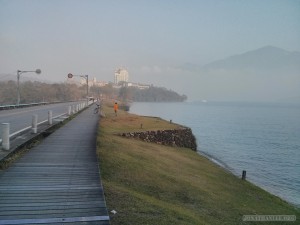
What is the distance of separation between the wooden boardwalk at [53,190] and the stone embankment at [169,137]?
1652 cm

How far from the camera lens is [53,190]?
27.1 feet

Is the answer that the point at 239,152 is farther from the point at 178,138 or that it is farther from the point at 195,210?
the point at 195,210

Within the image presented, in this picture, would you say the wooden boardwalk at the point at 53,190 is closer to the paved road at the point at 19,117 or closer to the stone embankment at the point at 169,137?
the paved road at the point at 19,117

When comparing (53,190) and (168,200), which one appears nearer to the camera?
(53,190)

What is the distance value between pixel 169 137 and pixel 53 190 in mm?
26698

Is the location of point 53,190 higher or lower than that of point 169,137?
higher

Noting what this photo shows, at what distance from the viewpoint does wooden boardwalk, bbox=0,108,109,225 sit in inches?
261

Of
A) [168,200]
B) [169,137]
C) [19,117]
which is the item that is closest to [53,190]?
[168,200]

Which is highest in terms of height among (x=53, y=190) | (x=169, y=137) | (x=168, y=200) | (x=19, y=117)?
(x=19, y=117)

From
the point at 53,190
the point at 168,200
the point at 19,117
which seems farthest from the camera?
the point at 19,117

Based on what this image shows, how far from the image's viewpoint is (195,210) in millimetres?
10938

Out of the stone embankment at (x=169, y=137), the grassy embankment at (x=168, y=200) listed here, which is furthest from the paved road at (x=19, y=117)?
the stone embankment at (x=169, y=137)

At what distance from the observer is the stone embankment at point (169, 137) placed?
30.6m

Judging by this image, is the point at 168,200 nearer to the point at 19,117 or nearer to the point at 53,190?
the point at 53,190
